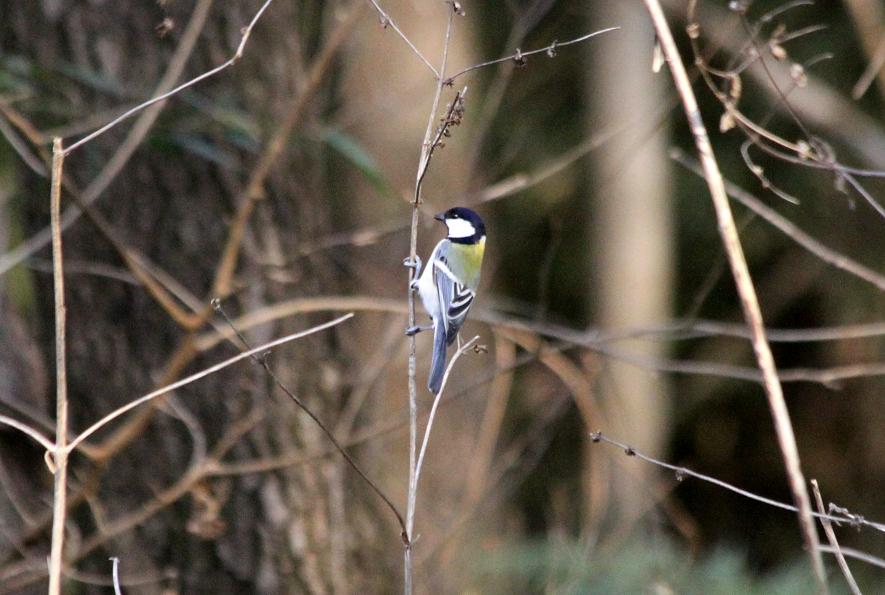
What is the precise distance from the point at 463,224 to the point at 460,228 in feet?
0.17

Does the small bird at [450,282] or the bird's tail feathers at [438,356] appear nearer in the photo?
the bird's tail feathers at [438,356]

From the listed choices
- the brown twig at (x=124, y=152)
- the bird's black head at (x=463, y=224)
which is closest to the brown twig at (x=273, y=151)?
the brown twig at (x=124, y=152)

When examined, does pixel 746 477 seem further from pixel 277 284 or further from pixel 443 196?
pixel 277 284

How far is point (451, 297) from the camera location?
9.91ft

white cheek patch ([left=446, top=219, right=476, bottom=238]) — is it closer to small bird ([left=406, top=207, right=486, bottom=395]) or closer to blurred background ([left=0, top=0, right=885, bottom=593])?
small bird ([left=406, top=207, right=486, bottom=395])

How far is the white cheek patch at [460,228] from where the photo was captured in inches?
125

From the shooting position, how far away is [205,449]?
352cm

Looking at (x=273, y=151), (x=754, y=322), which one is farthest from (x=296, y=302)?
(x=754, y=322)

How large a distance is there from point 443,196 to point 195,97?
1922mm

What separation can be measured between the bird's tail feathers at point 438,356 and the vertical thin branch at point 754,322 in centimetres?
130

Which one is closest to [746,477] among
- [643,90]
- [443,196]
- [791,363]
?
[791,363]

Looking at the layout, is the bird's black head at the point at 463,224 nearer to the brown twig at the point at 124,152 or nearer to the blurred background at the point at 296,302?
the blurred background at the point at 296,302

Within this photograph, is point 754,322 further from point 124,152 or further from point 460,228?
point 124,152

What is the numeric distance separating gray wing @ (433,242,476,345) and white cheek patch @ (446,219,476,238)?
0.47 feet
